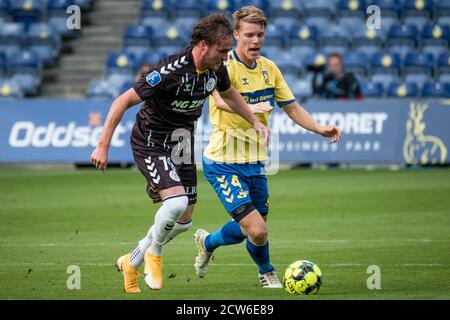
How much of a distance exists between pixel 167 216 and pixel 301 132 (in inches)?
499

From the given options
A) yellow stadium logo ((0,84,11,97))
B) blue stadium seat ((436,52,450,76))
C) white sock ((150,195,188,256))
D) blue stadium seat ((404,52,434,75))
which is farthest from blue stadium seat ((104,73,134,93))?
white sock ((150,195,188,256))

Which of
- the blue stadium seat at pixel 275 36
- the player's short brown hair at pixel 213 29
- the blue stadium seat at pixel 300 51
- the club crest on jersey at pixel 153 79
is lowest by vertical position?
the blue stadium seat at pixel 300 51

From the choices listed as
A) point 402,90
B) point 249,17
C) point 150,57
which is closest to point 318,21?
point 402,90

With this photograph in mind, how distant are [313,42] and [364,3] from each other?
1.75 m

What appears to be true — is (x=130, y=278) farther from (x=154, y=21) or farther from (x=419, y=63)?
(x=154, y=21)

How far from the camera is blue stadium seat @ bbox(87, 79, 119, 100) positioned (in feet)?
76.1

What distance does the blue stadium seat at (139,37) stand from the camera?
2653 centimetres

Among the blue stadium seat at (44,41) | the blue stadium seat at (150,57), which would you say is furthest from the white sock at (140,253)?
the blue stadium seat at (44,41)

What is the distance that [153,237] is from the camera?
8.77 metres

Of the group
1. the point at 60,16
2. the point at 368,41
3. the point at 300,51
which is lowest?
the point at 300,51

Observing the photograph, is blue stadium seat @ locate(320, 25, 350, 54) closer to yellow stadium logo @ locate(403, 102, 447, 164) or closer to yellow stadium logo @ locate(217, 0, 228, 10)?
yellow stadium logo @ locate(217, 0, 228, 10)

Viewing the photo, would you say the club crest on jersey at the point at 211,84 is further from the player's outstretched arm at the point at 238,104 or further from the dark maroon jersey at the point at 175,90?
the player's outstretched arm at the point at 238,104

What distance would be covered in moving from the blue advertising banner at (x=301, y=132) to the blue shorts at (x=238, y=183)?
10643 millimetres

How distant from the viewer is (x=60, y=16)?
2780cm
